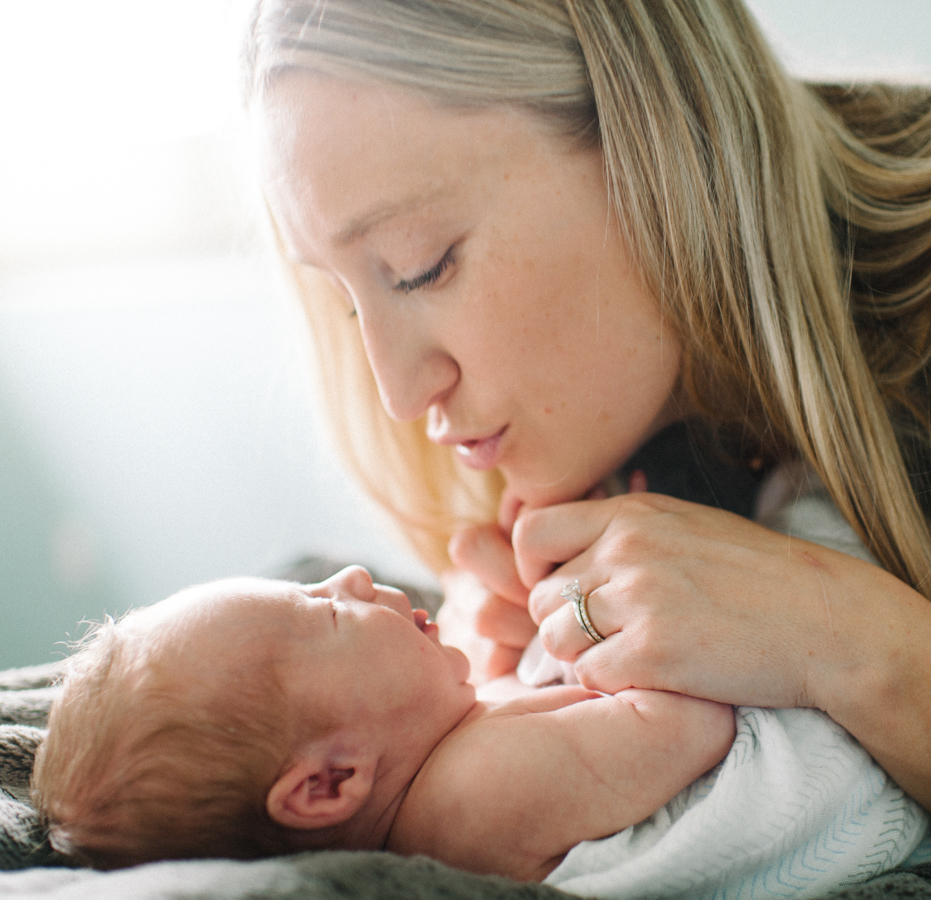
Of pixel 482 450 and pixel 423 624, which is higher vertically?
pixel 482 450

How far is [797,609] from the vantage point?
0.84 m

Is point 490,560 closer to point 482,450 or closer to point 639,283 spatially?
point 482,450

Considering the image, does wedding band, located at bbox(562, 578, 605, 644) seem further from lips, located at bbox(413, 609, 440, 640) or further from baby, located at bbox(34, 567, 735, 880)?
lips, located at bbox(413, 609, 440, 640)

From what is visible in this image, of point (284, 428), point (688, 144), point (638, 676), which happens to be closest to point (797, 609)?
point (638, 676)

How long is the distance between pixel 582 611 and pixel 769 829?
30 centimetres

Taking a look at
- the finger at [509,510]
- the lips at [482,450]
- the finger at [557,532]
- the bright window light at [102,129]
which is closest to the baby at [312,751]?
the finger at [557,532]

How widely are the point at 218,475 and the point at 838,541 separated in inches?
84.1

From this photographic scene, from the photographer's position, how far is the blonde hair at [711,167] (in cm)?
91

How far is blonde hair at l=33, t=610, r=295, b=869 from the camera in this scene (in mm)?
792

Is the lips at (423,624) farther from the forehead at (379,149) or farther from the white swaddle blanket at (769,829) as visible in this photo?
the forehead at (379,149)

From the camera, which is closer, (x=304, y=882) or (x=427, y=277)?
(x=304, y=882)

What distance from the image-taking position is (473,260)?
94 cm

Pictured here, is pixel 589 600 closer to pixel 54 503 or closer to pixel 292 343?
pixel 292 343

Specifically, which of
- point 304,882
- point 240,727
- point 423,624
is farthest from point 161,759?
point 423,624
